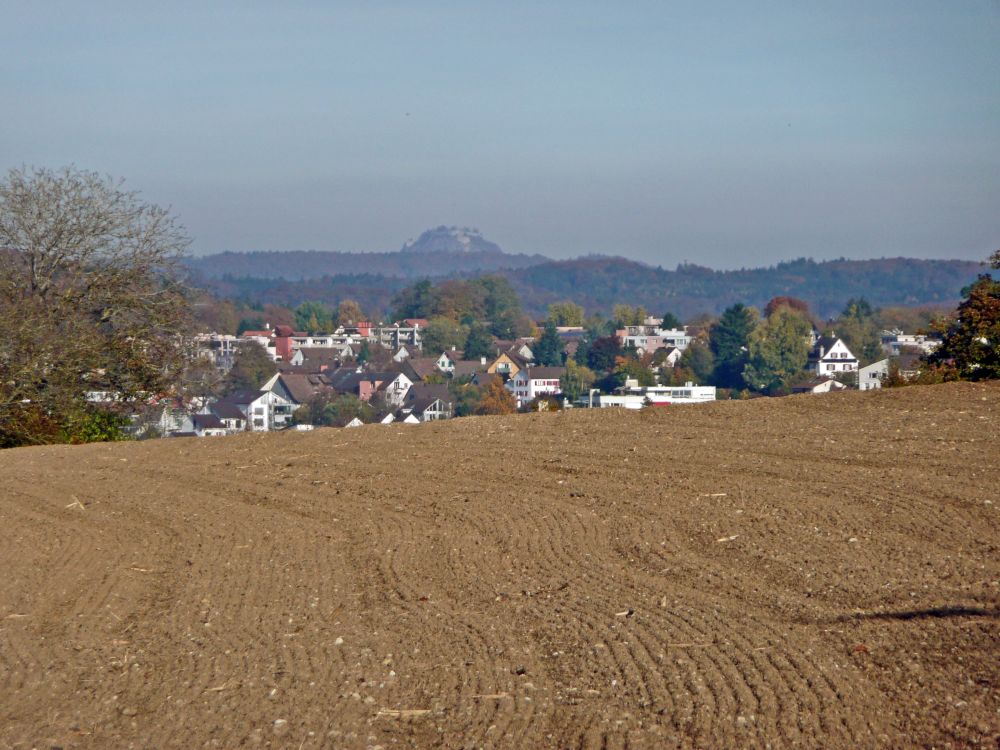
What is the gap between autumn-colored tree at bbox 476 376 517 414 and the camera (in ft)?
105

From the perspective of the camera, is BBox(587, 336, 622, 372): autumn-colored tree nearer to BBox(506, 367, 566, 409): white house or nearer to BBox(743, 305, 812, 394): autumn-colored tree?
BBox(506, 367, 566, 409): white house

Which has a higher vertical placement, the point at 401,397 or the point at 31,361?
the point at 31,361

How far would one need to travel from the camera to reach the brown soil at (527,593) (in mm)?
5293

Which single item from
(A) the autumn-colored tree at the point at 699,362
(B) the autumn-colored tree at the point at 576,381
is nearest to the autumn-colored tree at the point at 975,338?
(B) the autumn-colored tree at the point at 576,381

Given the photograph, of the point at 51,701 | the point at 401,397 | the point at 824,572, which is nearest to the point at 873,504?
the point at 824,572

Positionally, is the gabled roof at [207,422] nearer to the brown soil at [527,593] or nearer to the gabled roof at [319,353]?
the brown soil at [527,593]

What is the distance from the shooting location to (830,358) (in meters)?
50.6

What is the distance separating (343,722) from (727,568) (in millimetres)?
3186

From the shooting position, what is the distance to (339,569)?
819cm

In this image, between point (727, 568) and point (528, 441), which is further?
point (528, 441)

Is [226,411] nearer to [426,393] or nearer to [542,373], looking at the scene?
[426,393]

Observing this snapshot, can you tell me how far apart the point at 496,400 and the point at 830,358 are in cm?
1980

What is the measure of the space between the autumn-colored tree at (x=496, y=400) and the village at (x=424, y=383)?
0.14 metres

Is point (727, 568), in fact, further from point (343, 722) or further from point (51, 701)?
point (51, 701)
